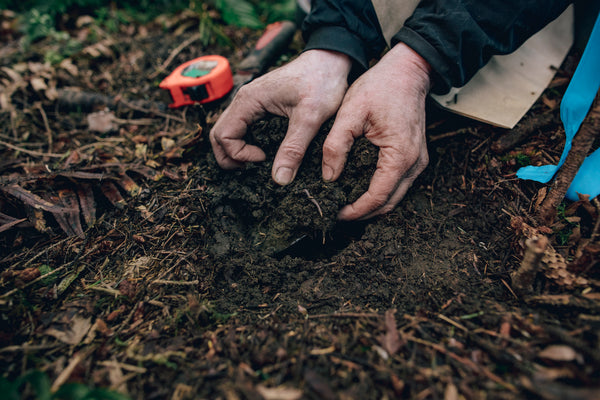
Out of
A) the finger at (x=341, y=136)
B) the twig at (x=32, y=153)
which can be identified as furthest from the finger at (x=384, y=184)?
the twig at (x=32, y=153)

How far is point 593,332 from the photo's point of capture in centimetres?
130

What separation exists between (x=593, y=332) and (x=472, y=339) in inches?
18.0

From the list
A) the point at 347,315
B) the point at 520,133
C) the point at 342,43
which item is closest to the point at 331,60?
the point at 342,43

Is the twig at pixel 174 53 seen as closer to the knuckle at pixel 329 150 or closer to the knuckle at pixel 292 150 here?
the knuckle at pixel 292 150

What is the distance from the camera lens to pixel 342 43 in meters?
2.28

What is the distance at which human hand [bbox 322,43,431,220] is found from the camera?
76.9 inches

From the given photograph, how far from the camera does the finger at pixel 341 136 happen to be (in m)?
1.99

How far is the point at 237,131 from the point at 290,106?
1.35 ft

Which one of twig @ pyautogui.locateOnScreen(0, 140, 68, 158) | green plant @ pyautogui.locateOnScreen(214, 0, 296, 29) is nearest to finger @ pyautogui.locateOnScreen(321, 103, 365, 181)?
twig @ pyautogui.locateOnScreen(0, 140, 68, 158)

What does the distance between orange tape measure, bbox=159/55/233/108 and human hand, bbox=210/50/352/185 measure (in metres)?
0.53

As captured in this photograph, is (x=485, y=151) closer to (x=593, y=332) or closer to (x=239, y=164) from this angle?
(x=593, y=332)

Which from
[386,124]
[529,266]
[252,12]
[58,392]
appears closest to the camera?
[58,392]

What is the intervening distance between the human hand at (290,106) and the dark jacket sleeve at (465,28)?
0.53m

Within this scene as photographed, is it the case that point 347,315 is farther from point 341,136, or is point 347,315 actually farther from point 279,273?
point 341,136
